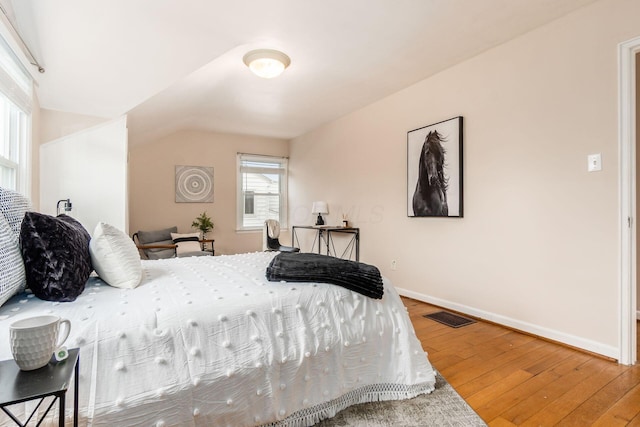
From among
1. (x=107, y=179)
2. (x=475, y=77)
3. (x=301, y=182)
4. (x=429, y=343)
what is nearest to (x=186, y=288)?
(x=429, y=343)

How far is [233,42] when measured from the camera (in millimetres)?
2719

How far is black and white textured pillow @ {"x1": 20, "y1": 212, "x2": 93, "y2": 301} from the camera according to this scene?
131cm

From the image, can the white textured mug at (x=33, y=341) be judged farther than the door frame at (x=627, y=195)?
No

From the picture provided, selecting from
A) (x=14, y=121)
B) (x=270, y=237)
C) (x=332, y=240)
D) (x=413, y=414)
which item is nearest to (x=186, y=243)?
(x=270, y=237)

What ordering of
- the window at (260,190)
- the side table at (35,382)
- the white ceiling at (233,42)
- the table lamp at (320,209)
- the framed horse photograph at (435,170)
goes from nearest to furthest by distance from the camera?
the side table at (35,382) < the white ceiling at (233,42) < the framed horse photograph at (435,170) < the table lamp at (320,209) < the window at (260,190)

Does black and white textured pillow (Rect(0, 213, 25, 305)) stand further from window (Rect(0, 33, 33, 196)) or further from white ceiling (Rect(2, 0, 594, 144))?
white ceiling (Rect(2, 0, 594, 144))

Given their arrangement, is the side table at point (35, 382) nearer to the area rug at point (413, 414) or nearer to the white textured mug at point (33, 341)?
the white textured mug at point (33, 341)

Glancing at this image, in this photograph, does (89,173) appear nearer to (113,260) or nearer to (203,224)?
(113,260)

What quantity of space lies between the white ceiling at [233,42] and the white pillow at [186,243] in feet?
5.91

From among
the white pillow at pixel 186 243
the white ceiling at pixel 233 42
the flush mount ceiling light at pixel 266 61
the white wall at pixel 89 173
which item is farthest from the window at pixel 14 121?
the white pillow at pixel 186 243

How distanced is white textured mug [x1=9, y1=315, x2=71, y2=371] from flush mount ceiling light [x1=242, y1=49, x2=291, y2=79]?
2.57 meters

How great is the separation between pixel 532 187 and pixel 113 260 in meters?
2.99

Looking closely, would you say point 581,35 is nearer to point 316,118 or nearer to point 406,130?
point 406,130

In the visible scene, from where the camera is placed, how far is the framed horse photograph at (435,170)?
10.8ft
